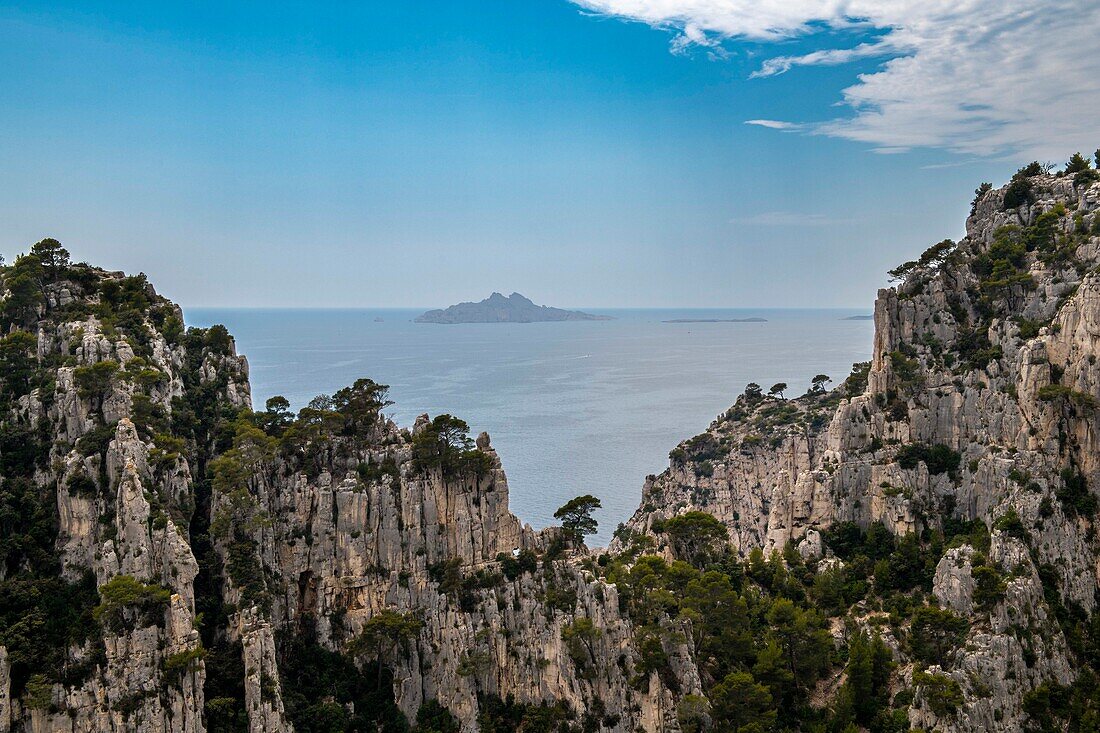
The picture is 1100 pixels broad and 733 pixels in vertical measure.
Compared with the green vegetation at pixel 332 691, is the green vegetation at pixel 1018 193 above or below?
above

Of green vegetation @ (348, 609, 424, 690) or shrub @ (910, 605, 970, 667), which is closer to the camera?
shrub @ (910, 605, 970, 667)

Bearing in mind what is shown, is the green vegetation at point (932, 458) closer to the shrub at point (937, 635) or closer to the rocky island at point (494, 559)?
the rocky island at point (494, 559)

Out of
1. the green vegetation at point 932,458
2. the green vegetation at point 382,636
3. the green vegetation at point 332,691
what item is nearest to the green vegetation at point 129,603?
the green vegetation at point 332,691

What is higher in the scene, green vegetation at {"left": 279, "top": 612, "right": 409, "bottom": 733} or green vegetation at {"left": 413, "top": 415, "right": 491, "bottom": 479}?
green vegetation at {"left": 413, "top": 415, "right": 491, "bottom": 479}

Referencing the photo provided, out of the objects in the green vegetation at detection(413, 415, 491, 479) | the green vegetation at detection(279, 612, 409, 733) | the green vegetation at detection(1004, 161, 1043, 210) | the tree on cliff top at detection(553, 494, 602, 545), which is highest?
the green vegetation at detection(1004, 161, 1043, 210)

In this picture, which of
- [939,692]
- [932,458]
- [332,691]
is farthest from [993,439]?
[332,691]

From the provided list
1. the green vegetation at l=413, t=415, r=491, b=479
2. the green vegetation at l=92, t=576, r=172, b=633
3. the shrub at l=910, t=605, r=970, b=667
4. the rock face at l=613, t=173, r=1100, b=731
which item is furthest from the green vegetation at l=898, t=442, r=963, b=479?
the green vegetation at l=92, t=576, r=172, b=633

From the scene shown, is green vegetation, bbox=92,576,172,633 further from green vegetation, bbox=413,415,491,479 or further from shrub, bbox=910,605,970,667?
shrub, bbox=910,605,970,667

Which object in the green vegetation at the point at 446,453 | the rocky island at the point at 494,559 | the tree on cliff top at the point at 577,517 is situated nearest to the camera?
the rocky island at the point at 494,559

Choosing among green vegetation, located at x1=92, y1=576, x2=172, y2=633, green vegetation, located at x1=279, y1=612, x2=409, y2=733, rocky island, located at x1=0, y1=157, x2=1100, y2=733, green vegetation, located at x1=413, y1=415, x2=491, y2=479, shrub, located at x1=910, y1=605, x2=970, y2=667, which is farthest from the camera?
green vegetation, located at x1=413, y1=415, x2=491, y2=479

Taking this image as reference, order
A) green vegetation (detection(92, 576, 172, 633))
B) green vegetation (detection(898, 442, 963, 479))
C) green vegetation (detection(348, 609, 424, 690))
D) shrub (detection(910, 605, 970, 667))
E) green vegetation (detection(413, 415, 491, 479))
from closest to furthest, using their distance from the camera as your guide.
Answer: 1. green vegetation (detection(92, 576, 172, 633))
2. shrub (detection(910, 605, 970, 667))
3. green vegetation (detection(348, 609, 424, 690))
4. green vegetation (detection(413, 415, 491, 479))
5. green vegetation (detection(898, 442, 963, 479))
